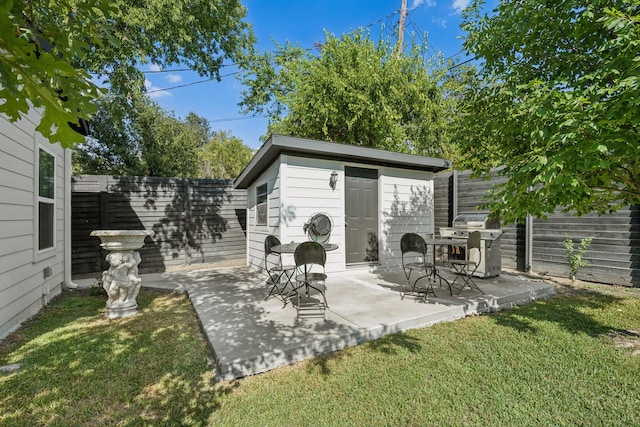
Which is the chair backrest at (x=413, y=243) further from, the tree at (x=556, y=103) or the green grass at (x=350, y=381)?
the tree at (x=556, y=103)

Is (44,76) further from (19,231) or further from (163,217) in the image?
(163,217)

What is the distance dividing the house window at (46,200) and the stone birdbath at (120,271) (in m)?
1.22

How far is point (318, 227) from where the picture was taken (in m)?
5.27

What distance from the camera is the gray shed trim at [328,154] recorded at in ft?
15.9

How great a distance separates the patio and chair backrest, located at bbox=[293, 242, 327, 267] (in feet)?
2.09

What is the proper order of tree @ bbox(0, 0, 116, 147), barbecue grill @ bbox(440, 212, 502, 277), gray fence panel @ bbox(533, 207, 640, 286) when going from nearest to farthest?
tree @ bbox(0, 0, 116, 147) < gray fence panel @ bbox(533, 207, 640, 286) < barbecue grill @ bbox(440, 212, 502, 277)

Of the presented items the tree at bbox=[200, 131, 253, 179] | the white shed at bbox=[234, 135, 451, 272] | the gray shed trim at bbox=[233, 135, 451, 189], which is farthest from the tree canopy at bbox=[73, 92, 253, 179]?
the tree at bbox=[200, 131, 253, 179]

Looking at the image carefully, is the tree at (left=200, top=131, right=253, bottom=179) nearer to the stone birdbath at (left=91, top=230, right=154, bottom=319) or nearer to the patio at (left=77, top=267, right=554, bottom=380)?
the patio at (left=77, top=267, right=554, bottom=380)

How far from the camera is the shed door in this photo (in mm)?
5832

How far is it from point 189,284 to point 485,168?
5180 millimetres

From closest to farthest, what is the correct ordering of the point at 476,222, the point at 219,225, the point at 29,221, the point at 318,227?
the point at 29,221, the point at 318,227, the point at 476,222, the point at 219,225

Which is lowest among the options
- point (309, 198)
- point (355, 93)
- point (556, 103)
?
point (309, 198)

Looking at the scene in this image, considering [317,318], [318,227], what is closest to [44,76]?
[317,318]

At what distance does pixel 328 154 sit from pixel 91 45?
5958mm
